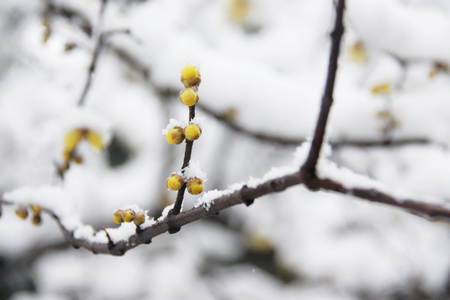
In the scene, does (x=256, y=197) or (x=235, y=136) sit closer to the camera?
(x=256, y=197)

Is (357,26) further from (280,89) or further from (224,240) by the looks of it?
(224,240)

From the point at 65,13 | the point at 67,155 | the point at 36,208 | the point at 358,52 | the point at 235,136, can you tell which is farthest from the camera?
the point at 235,136

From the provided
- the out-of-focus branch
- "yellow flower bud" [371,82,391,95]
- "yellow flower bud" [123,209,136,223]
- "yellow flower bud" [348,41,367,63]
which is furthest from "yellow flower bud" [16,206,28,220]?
"yellow flower bud" [348,41,367,63]

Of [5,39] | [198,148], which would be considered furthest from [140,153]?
[5,39]

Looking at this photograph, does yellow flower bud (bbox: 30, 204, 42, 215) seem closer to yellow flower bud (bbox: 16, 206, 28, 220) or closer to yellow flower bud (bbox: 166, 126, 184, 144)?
yellow flower bud (bbox: 16, 206, 28, 220)

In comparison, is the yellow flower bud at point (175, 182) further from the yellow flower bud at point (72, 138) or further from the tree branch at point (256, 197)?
the yellow flower bud at point (72, 138)

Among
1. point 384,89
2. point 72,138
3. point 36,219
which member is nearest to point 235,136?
point 384,89

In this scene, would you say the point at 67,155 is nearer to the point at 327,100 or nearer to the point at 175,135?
the point at 175,135

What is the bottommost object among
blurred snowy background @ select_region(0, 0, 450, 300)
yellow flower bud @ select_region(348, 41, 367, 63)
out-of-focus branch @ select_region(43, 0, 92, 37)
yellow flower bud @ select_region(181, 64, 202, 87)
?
blurred snowy background @ select_region(0, 0, 450, 300)
